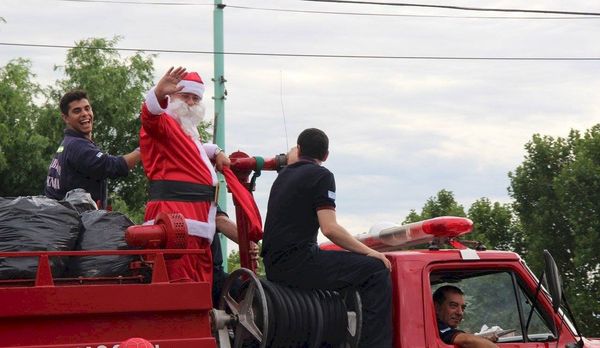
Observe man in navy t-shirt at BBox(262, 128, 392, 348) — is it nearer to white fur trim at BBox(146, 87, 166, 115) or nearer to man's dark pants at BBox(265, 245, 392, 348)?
man's dark pants at BBox(265, 245, 392, 348)

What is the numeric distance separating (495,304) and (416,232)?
1.99 feet

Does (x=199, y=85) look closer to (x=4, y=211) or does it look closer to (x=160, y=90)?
(x=160, y=90)

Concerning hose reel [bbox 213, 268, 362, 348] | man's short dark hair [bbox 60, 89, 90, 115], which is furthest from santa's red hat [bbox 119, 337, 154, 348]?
man's short dark hair [bbox 60, 89, 90, 115]

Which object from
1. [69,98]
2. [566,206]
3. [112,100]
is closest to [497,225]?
[566,206]

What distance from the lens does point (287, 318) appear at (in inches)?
248

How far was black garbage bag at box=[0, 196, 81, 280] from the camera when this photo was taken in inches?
233

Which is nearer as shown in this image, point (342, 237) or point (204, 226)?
point (342, 237)

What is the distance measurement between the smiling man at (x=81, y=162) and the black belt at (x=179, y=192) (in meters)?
0.33

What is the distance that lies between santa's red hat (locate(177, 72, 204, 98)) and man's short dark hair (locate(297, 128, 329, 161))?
97cm

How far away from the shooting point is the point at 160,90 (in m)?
6.82

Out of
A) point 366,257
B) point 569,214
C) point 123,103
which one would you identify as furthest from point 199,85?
point 569,214

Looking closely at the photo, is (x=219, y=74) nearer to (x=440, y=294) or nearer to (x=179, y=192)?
(x=179, y=192)

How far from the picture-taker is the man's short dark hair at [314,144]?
22.3ft

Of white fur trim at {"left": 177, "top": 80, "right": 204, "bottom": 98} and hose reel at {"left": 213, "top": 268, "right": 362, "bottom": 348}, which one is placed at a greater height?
white fur trim at {"left": 177, "top": 80, "right": 204, "bottom": 98}
